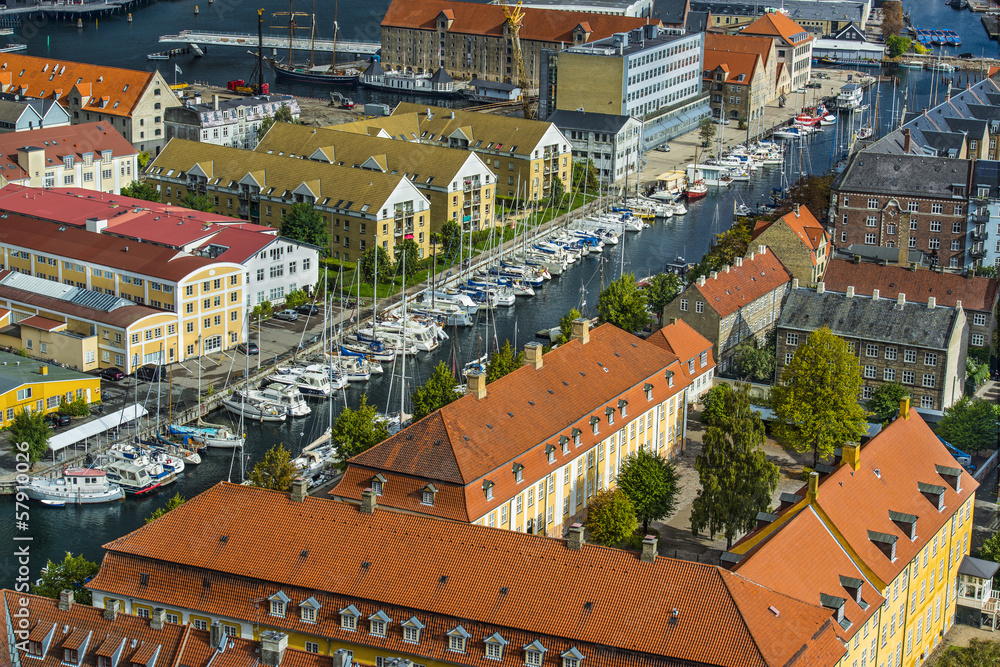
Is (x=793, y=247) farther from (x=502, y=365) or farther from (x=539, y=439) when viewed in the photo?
(x=539, y=439)

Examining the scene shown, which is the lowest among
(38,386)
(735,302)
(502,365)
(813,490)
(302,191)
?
(38,386)

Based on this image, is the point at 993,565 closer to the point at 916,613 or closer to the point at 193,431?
the point at 916,613

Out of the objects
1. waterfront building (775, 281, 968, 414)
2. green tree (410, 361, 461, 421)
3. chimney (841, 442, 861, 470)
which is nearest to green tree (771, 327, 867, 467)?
waterfront building (775, 281, 968, 414)

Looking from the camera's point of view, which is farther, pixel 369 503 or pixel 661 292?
pixel 661 292

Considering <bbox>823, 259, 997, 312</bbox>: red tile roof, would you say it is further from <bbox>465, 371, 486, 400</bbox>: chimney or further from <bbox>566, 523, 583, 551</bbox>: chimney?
<bbox>566, 523, 583, 551</bbox>: chimney

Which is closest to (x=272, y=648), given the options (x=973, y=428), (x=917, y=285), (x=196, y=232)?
(x=973, y=428)

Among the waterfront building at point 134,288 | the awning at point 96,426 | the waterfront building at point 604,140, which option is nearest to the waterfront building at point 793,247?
the waterfront building at point 134,288
